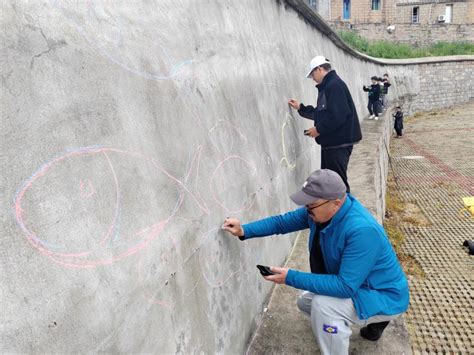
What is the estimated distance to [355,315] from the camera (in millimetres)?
2285

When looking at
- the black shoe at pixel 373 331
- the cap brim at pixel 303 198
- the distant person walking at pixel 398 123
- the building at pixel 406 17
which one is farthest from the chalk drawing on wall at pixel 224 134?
the building at pixel 406 17

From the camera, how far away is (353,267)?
6.91ft

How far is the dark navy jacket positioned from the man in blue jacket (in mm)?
1822

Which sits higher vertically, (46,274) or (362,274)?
(46,274)

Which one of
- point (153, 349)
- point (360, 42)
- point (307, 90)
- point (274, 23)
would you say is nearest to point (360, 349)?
point (153, 349)

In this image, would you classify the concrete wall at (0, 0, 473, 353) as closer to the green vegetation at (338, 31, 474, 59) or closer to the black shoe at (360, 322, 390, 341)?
the black shoe at (360, 322, 390, 341)

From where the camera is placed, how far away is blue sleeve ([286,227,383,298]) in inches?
82.2

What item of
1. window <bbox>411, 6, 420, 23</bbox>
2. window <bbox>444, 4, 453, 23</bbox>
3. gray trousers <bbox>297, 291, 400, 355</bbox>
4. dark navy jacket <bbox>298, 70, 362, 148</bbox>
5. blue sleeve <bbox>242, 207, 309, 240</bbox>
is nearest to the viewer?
gray trousers <bbox>297, 291, 400, 355</bbox>

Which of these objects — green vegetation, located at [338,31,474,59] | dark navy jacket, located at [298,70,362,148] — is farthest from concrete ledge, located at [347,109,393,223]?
green vegetation, located at [338,31,474,59]

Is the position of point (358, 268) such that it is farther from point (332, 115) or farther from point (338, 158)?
point (338, 158)

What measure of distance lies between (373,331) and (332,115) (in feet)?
7.13

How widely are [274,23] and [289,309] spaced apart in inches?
118

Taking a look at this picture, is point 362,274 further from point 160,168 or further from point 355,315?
point 160,168

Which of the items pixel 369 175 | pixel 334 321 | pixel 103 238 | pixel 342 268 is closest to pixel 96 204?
pixel 103 238
